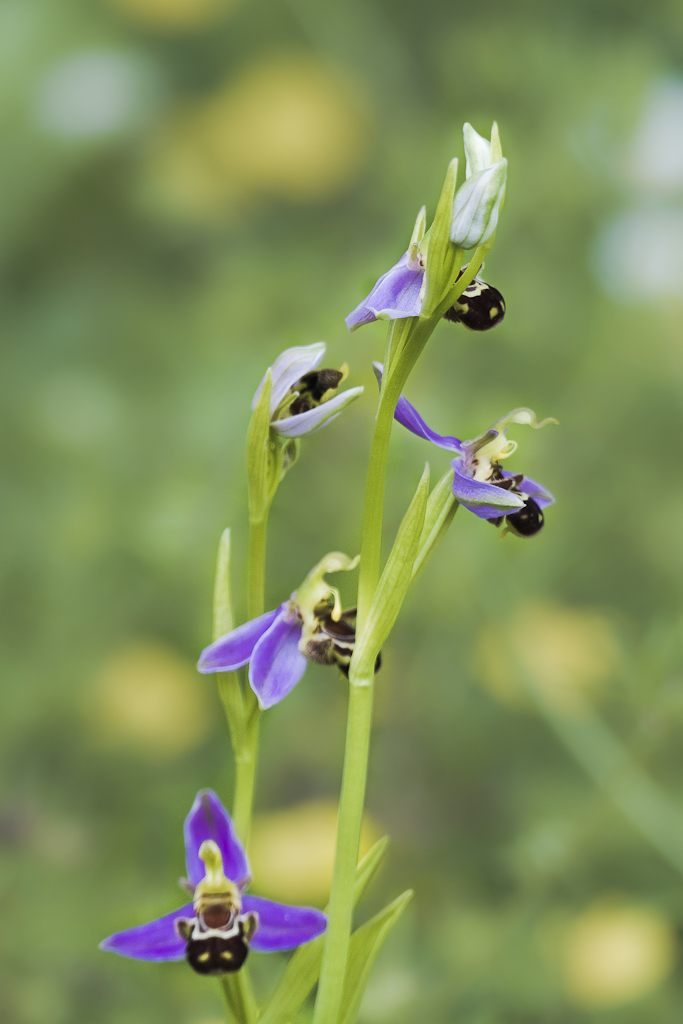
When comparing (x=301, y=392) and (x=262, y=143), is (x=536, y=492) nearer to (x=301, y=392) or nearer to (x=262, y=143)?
(x=301, y=392)

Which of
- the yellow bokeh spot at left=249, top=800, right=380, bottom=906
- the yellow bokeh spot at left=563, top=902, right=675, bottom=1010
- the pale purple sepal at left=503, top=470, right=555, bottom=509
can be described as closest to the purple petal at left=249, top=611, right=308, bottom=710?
the pale purple sepal at left=503, top=470, right=555, bottom=509

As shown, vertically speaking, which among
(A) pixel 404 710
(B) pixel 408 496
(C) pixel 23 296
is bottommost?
(A) pixel 404 710

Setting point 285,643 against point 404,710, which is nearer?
point 285,643

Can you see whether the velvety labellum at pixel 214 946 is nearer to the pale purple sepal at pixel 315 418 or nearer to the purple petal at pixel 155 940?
the purple petal at pixel 155 940

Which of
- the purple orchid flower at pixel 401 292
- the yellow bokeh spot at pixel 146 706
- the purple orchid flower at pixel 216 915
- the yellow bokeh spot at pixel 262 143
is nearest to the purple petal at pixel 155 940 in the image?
the purple orchid flower at pixel 216 915

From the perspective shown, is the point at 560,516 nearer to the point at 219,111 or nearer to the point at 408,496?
the point at 408,496

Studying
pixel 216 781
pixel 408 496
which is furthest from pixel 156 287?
pixel 216 781
